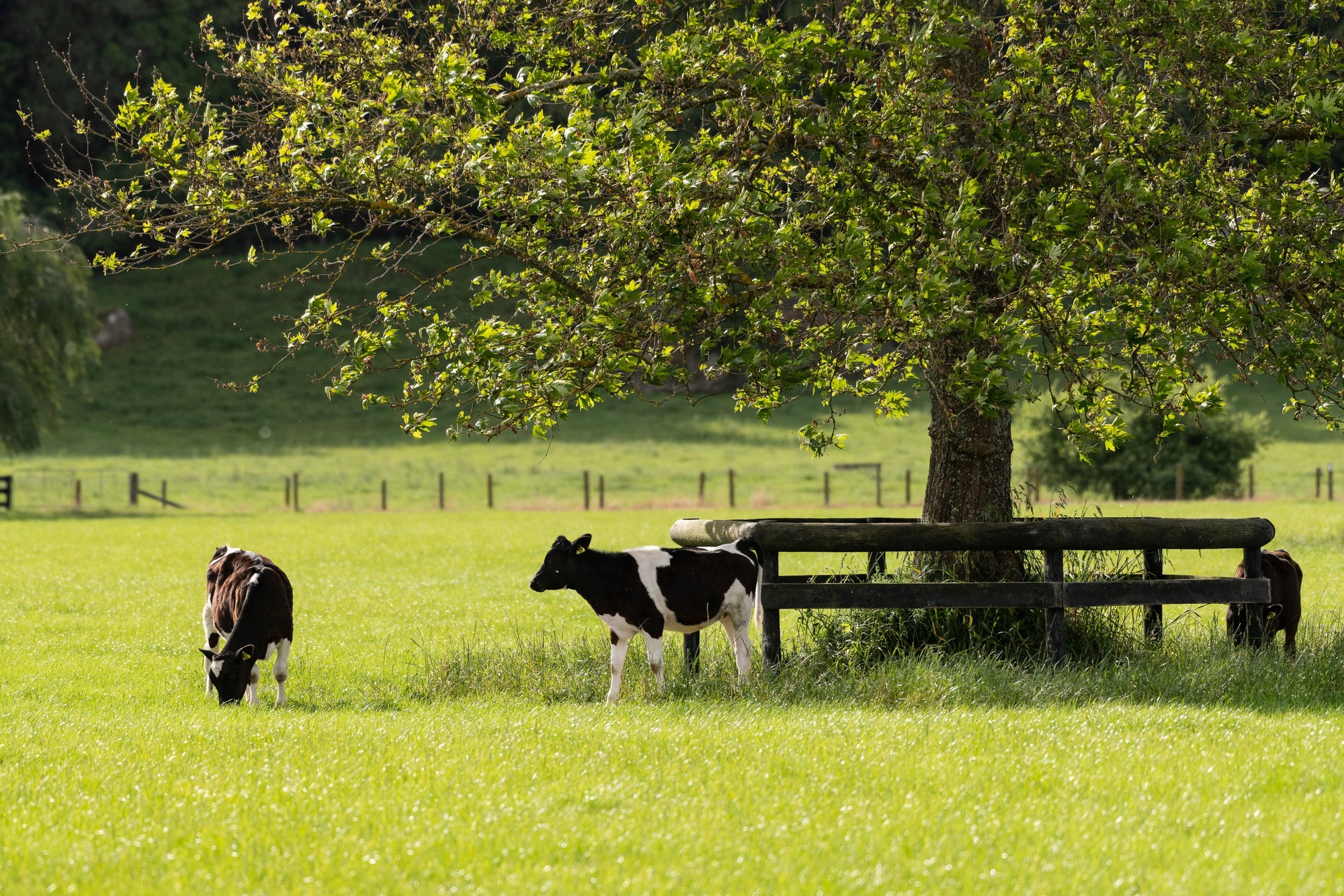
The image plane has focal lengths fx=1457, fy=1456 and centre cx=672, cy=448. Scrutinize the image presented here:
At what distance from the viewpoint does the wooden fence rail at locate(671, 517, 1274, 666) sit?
12047 mm

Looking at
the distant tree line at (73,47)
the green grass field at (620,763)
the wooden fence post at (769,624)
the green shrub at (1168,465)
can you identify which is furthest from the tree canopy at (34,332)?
the distant tree line at (73,47)

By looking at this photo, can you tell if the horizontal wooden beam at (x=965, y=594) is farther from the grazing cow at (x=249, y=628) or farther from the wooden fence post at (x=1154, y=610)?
the grazing cow at (x=249, y=628)

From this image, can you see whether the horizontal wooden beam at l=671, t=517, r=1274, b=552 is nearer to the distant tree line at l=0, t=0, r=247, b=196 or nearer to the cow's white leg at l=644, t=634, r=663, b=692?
the cow's white leg at l=644, t=634, r=663, b=692

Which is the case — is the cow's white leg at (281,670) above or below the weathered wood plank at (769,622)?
below

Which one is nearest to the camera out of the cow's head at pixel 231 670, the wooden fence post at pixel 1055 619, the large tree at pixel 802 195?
the large tree at pixel 802 195

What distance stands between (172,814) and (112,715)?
4815mm

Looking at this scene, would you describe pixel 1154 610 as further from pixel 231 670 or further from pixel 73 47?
pixel 73 47

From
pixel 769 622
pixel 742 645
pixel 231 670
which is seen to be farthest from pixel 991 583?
pixel 231 670

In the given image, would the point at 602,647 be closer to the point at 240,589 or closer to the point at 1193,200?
the point at 240,589

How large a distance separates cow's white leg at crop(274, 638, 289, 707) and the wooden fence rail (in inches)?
168

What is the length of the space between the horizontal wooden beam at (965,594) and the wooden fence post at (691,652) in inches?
49.3

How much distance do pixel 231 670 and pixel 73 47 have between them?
327 feet

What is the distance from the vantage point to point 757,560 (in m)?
12.5

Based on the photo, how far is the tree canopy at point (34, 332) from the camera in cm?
5119
